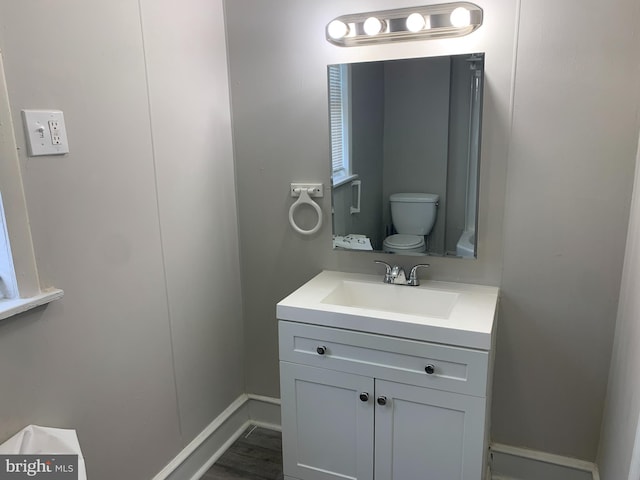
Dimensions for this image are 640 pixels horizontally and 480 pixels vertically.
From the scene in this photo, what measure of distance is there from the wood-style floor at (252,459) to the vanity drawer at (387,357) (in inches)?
26.3

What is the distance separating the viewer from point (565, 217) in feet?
5.58

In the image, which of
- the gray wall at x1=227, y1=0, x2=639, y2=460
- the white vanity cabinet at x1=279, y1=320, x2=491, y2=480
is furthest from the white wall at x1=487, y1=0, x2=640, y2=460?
the white vanity cabinet at x1=279, y1=320, x2=491, y2=480

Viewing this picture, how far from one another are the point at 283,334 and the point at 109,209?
74 cm

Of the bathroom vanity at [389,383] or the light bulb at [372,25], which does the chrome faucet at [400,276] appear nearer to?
the bathroom vanity at [389,383]

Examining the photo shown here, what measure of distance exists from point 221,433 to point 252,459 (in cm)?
19

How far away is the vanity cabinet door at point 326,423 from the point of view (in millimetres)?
1667

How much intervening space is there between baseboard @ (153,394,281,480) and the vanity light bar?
1708mm

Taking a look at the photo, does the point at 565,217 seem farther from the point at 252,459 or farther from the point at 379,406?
the point at 252,459

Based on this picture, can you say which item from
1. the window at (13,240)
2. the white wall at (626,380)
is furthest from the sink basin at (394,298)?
the window at (13,240)

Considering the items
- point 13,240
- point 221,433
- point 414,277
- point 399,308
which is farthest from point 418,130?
point 221,433

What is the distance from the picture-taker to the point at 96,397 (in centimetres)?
153

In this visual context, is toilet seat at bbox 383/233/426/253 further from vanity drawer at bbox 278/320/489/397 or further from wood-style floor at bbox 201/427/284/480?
wood-style floor at bbox 201/427/284/480

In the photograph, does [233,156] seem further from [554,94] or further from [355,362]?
[554,94]

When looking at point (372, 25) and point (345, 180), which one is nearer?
point (372, 25)
